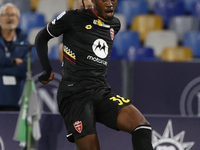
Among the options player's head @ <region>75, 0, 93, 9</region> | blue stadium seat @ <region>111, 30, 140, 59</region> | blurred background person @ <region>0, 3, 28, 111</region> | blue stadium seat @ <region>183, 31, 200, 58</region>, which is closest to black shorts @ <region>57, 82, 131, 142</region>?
player's head @ <region>75, 0, 93, 9</region>

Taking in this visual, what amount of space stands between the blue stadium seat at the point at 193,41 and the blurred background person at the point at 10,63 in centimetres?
418

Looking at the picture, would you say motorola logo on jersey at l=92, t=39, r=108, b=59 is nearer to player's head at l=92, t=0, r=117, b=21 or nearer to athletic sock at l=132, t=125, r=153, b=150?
player's head at l=92, t=0, r=117, b=21

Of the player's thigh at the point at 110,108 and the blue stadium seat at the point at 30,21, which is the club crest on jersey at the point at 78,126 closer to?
the player's thigh at the point at 110,108

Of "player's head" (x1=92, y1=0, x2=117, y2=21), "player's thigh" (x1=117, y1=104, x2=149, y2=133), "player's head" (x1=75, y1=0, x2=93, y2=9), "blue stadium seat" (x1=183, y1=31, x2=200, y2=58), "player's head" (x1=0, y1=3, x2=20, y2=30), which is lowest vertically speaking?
"blue stadium seat" (x1=183, y1=31, x2=200, y2=58)

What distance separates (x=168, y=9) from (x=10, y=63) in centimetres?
497

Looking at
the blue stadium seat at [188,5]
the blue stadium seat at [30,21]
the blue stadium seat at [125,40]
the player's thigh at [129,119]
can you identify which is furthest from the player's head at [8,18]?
the blue stadium seat at [188,5]

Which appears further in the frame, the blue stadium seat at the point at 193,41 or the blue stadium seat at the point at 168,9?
the blue stadium seat at the point at 168,9

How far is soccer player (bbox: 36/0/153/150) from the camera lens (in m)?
3.83

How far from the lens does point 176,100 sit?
695cm

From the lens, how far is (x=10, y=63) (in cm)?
585

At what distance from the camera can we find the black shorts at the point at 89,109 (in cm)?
382

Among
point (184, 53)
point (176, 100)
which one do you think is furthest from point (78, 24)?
point (184, 53)

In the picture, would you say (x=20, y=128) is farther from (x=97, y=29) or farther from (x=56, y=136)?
(x=97, y=29)

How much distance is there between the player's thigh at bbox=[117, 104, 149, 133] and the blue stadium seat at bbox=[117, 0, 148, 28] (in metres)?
6.14
